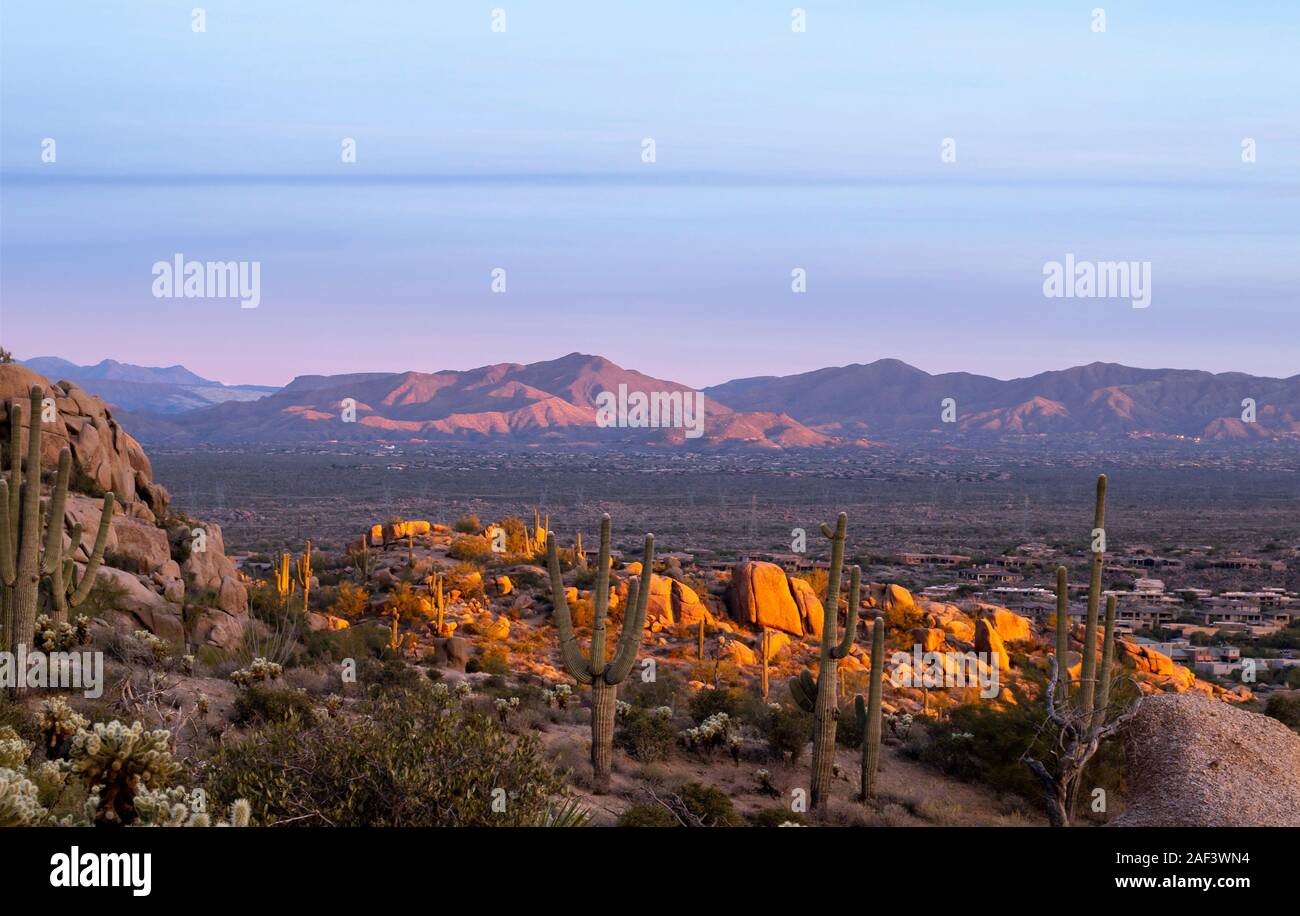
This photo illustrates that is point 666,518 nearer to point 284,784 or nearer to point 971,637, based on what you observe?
point 971,637

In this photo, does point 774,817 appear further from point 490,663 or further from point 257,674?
point 490,663

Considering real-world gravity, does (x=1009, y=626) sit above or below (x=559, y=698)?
below

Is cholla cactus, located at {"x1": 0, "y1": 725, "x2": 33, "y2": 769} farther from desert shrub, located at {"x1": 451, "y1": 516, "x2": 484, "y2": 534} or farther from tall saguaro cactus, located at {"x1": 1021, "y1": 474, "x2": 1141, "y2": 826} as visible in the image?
desert shrub, located at {"x1": 451, "y1": 516, "x2": 484, "y2": 534}

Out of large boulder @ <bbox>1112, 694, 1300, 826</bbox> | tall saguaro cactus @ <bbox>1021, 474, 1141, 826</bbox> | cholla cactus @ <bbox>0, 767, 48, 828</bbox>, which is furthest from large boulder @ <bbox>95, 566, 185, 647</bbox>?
large boulder @ <bbox>1112, 694, 1300, 826</bbox>

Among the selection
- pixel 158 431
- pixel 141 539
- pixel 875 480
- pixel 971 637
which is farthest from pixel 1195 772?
pixel 158 431

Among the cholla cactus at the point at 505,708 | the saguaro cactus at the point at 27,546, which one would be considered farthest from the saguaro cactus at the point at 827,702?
the saguaro cactus at the point at 27,546

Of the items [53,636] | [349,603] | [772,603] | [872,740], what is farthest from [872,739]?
[349,603]
